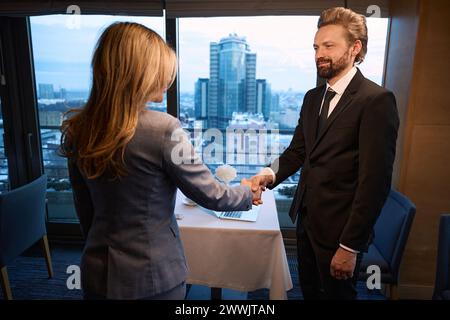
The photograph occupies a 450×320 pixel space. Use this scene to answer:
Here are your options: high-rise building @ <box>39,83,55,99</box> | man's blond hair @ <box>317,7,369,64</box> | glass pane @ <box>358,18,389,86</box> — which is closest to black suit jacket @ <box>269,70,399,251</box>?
man's blond hair @ <box>317,7,369,64</box>

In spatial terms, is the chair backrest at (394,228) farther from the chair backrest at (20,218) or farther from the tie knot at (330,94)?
the chair backrest at (20,218)

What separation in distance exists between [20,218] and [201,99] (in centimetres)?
171

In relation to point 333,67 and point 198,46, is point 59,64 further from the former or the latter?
point 333,67

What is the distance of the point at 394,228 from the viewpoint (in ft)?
6.25

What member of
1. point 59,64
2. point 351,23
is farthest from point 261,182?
point 59,64

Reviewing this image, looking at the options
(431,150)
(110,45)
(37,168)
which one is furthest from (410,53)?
(37,168)

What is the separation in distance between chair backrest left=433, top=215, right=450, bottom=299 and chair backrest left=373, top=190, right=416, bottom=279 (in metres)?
0.22

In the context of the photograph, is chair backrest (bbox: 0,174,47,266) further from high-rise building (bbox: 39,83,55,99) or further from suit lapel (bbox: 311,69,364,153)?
suit lapel (bbox: 311,69,364,153)

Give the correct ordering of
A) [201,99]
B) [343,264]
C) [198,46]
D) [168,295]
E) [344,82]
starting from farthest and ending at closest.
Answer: [201,99] → [198,46] → [344,82] → [343,264] → [168,295]

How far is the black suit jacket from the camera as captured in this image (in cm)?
121

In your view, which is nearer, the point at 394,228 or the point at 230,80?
the point at 394,228

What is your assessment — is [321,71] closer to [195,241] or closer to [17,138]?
[195,241]

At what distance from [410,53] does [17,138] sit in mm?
3271

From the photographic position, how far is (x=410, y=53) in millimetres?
2205
